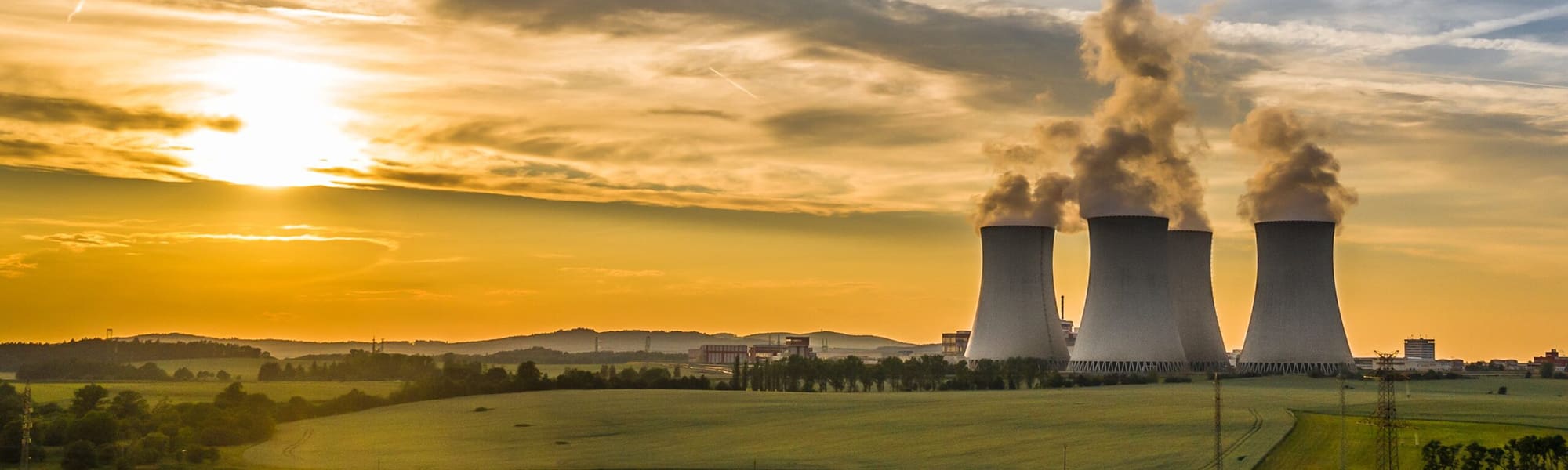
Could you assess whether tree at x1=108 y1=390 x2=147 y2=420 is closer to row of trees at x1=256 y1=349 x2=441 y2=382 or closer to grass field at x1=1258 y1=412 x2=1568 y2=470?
row of trees at x1=256 y1=349 x2=441 y2=382

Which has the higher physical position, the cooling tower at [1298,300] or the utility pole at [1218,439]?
the cooling tower at [1298,300]

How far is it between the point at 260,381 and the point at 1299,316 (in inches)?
2538

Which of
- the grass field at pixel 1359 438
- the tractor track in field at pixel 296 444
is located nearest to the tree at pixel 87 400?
the tractor track in field at pixel 296 444

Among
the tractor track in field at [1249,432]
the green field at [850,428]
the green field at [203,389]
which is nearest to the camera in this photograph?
the green field at [850,428]

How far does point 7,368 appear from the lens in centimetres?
12850

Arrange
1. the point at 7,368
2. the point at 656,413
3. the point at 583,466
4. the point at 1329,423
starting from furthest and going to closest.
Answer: the point at 7,368
the point at 656,413
the point at 1329,423
the point at 583,466

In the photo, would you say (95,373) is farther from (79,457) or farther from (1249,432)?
(1249,432)

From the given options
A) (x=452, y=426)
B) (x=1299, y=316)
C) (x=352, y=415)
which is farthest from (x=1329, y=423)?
(x=352, y=415)

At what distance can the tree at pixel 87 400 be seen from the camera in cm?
6316

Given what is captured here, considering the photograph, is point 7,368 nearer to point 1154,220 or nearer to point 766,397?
point 766,397

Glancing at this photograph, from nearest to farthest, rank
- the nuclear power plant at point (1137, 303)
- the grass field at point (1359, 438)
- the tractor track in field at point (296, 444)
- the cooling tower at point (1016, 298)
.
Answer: the grass field at point (1359, 438) < the tractor track in field at point (296, 444) < the nuclear power plant at point (1137, 303) < the cooling tower at point (1016, 298)

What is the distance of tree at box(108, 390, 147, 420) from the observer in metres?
61.6

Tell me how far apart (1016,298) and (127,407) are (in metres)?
43.5

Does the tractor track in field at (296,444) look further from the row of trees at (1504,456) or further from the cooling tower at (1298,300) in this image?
the cooling tower at (1298,300)
